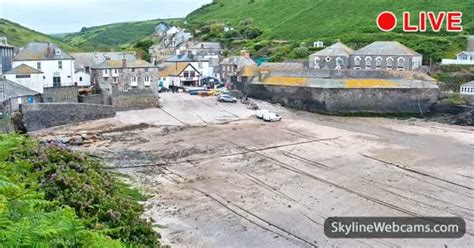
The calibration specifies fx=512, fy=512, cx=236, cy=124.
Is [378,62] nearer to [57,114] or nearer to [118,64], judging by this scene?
[118,64]

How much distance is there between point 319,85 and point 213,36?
1786 inches

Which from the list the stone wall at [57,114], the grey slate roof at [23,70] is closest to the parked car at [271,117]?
the stone wall at [57,114]

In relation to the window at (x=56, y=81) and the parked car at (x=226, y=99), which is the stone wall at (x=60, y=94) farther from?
the parked car at (x=226, y=99)

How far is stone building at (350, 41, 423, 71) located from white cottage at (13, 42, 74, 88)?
25029mm

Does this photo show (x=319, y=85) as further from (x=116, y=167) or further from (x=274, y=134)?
(x=116, y=167)

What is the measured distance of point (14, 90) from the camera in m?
31.2

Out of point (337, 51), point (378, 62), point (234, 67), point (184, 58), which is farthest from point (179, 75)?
point (378, 62)

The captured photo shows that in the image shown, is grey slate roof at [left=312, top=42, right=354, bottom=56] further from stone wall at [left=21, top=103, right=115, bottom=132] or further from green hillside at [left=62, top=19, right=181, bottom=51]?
green hillside at [left=62, top=19, right=181, bottom=51]

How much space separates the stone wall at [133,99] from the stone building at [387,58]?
1964cm

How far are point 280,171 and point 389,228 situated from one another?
6.90 meters

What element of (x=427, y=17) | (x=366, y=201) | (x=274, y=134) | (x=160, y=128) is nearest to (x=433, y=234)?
(x=366, y=201)

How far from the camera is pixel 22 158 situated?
1160cm

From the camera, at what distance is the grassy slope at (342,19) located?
54.7m

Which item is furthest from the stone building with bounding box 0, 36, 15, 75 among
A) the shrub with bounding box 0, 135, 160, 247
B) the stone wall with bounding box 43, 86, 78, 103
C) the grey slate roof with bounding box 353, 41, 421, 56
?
the grey slate roof with bounding box 353, 41, 421, 56
